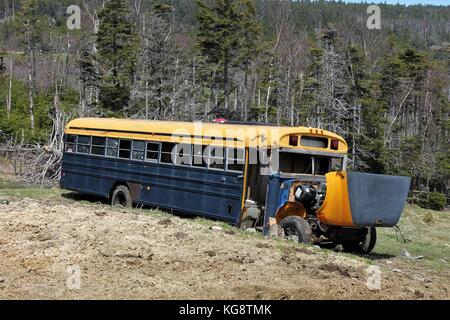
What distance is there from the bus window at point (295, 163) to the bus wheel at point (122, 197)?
4360 mm

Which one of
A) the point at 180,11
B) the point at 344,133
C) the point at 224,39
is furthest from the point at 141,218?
the point at 180,11

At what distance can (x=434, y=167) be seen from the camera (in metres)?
41.9

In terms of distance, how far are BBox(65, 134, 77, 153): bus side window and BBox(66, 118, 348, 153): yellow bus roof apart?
23cm

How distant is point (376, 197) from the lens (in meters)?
10.8

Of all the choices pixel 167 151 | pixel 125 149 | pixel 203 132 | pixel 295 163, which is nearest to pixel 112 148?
pixel 125 149

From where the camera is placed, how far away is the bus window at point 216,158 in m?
12.5

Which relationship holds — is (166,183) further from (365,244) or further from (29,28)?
(29,28)

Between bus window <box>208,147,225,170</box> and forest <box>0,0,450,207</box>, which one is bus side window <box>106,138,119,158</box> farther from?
forest <box>0,0,450,207</box>

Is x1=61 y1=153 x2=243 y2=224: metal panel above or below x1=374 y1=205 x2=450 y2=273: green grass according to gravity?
above

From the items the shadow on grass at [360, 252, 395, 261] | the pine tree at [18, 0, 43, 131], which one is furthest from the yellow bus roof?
the pine tree at [18, 0, 43, 131]

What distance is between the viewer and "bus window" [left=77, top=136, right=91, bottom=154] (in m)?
16.1

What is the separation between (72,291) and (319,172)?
22.4 feet

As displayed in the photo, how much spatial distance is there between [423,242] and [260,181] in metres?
5.91
